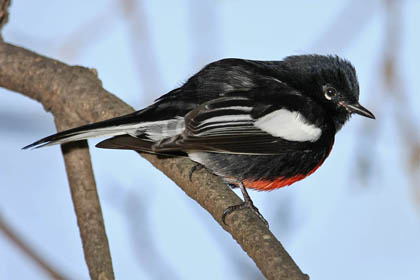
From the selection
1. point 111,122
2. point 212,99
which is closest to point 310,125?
point 212,99

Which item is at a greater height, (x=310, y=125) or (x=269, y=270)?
(x=310, y=125)

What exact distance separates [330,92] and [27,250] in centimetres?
218

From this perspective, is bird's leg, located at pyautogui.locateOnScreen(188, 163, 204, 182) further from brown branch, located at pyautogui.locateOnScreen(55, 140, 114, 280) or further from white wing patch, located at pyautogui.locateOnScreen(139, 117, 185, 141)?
brown branch, located at pyautogui.locateOnScreen(55, 140, 114, 280)

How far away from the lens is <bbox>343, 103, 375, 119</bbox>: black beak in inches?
177

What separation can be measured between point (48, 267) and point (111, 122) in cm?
80

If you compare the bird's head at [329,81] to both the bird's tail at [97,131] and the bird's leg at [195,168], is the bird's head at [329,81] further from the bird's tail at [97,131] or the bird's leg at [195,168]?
the bird's tail at [97,131]

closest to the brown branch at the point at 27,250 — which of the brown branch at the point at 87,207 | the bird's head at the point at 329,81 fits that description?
the brown branch at the point at 87,207

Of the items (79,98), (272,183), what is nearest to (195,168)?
(272,183)

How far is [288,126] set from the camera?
13.4ft

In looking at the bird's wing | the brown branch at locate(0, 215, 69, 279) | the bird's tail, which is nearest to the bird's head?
the bird's wing

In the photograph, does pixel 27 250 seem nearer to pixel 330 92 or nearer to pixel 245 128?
pixel 245 128

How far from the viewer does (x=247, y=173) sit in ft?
13.4

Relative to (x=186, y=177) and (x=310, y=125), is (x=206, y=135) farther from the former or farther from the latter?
(x=310, y=125)

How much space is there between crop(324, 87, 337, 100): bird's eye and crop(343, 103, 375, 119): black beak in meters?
0.10
